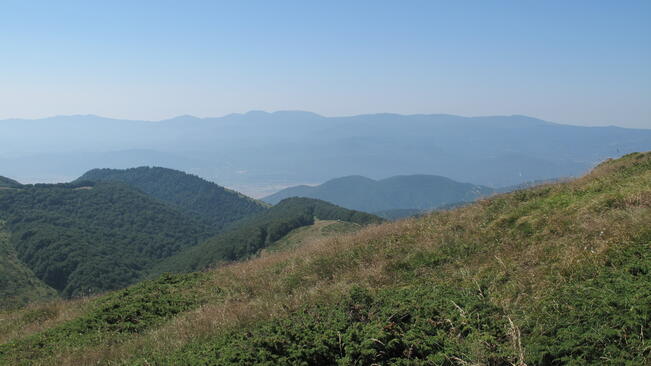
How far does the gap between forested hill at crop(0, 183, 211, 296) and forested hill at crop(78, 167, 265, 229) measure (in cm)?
2394

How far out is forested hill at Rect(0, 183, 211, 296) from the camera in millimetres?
70000

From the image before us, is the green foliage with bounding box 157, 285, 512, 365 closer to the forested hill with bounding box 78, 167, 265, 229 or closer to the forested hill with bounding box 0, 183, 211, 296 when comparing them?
the forested hill with bounding box 0, 183, 211, 296

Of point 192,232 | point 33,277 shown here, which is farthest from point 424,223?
point 192,232

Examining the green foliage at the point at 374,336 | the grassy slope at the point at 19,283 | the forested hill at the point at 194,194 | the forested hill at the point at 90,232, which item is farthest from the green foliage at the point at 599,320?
the forested hill at the point at 194,194

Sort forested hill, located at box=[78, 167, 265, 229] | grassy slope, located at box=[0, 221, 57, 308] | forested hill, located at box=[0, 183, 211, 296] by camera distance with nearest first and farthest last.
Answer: grassy slope, located at box=[0, 221, 57, 308], forested hill, located at box=[0, 183, 211, 296], forested hill, located at box=[78, 167, 265, 229]

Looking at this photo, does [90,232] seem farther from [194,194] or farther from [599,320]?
[599,320]

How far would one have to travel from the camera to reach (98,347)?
20.9ft

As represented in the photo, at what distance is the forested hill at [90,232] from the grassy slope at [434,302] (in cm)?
4694

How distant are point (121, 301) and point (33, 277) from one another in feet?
225

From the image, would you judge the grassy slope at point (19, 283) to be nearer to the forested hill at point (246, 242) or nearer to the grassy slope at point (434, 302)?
the forested hill at point (246, 242)

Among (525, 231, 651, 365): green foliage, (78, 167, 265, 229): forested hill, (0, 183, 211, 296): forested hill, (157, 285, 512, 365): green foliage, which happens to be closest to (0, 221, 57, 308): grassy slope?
(0, 183, 211, 296): forested hill

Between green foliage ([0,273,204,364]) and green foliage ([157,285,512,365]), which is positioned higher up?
green foliage ([157,285,512,365])

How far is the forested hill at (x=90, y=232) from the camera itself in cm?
7000

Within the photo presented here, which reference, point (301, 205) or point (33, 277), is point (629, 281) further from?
point (301, 205)
